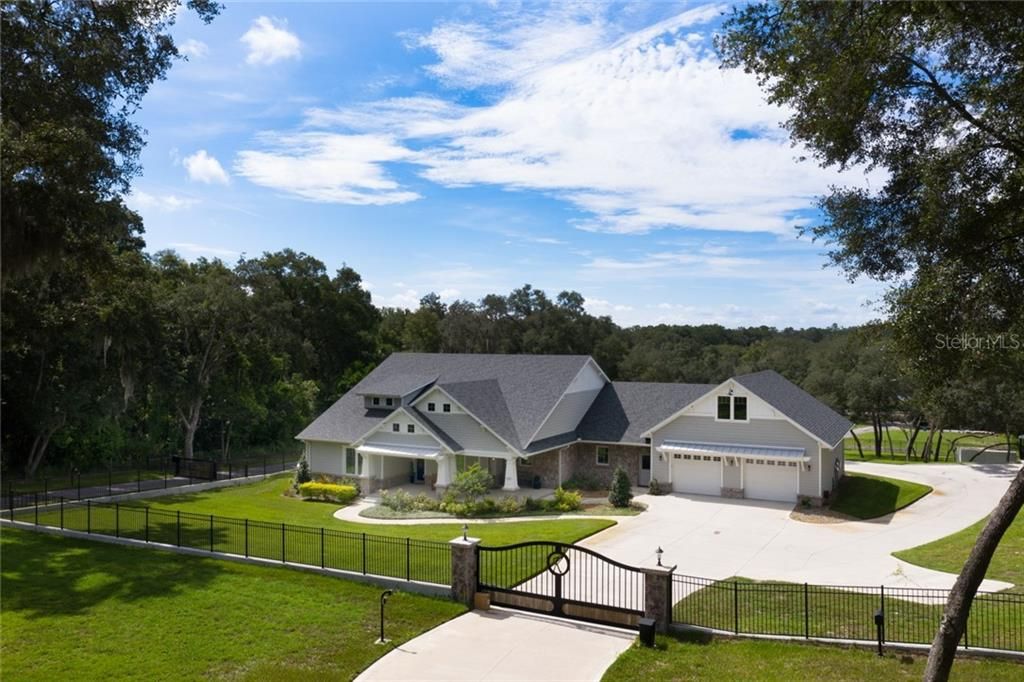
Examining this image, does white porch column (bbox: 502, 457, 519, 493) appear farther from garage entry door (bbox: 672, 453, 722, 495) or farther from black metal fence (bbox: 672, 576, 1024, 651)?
black metal fence (bbox: 672, 576, 1024, 651)

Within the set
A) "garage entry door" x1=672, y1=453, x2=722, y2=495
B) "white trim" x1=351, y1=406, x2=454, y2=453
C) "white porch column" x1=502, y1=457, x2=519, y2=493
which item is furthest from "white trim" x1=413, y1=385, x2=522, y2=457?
"garage entry door" x1=672, y1=453, x2=722, y2=495

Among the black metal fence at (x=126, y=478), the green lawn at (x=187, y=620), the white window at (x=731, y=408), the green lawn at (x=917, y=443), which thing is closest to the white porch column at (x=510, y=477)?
the white window at (x=731, y=408)

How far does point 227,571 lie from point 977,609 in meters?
16.3

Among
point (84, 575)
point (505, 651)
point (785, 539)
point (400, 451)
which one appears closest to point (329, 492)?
point (400, 451)

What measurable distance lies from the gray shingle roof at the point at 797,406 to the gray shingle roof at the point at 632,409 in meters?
2.28

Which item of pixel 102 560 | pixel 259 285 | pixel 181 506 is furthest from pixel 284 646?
pixel 259 285

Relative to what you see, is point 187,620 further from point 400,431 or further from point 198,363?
point 198,363

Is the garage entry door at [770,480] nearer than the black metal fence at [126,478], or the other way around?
the garage entry door at [770,480]

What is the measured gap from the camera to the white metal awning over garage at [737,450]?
28.0 metres

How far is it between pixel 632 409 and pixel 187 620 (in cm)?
2378

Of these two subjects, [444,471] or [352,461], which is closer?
[444,471]

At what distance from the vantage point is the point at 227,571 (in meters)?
17.4

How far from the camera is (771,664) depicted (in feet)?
38.9

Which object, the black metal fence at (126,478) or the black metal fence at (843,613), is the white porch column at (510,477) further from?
the black metal fence at (843,613)
